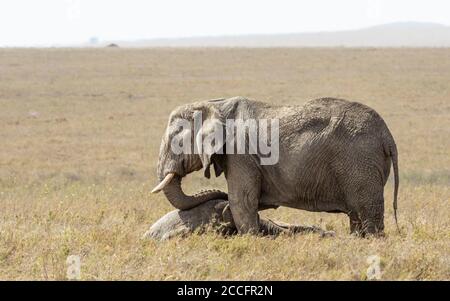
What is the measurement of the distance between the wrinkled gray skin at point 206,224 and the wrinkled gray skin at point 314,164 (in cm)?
14

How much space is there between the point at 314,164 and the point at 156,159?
505 inches

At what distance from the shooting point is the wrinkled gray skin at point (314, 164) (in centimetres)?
864

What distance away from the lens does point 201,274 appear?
7191 millimetres

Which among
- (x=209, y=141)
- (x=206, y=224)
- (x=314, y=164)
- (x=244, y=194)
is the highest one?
(x=209, y=141)

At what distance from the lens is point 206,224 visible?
902cm

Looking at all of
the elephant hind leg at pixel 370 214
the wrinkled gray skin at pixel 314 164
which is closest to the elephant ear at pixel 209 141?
the wrinkled gray skin at pixel 314 164

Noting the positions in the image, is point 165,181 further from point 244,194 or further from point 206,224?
point 244,194

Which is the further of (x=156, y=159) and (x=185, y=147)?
(x=156, y=159)

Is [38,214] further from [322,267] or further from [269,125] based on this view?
[322,267]

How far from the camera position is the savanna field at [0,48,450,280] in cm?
754

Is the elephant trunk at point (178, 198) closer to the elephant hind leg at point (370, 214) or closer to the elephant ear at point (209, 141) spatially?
the elephant ear at point (209, 141)

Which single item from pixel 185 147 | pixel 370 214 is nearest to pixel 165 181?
pixel 185 147

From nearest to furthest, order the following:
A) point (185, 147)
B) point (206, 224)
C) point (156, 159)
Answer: point (206, 224)
point (185, 147)
point (156, 159)

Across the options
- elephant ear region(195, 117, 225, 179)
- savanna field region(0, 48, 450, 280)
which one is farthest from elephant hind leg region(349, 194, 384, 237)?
elephant ear region(195, 117, 225, 179)
